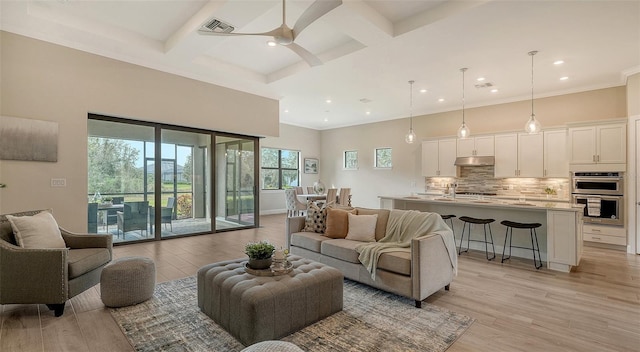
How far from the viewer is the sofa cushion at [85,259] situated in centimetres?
276

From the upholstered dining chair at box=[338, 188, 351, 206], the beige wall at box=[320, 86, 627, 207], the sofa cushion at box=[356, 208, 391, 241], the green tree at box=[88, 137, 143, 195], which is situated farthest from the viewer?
the upholstered dining chair at box=[338, 188, 351, 206]

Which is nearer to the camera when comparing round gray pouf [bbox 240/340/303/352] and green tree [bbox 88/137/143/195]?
round gray pouf [bbox 240/340/303/352]

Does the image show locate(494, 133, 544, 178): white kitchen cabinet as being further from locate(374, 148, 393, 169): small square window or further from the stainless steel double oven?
locate(374, 148, 393, 169): small square window

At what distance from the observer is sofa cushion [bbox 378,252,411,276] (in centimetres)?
295

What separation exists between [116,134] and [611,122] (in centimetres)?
911

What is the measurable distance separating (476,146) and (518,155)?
3.02 feet

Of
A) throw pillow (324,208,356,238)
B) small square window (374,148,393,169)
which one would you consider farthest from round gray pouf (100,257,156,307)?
small square window (374,148,393,169)

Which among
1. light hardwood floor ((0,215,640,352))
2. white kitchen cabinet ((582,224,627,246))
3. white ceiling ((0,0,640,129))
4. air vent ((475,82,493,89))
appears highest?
white ceiling ((0,0,640,129))

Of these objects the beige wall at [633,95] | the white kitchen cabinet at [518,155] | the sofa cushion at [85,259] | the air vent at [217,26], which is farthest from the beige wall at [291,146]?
the beige wall at [633,95]

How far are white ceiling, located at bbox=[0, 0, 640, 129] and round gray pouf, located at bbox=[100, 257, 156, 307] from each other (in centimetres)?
301

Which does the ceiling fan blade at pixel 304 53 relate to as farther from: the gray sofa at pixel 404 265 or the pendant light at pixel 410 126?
the pendant light at pixel 410 126

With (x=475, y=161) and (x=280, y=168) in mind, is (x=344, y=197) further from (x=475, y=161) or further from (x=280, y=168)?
(x=475, y=161)

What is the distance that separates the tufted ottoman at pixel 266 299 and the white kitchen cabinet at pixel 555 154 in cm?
610

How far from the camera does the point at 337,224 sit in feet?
13.2
